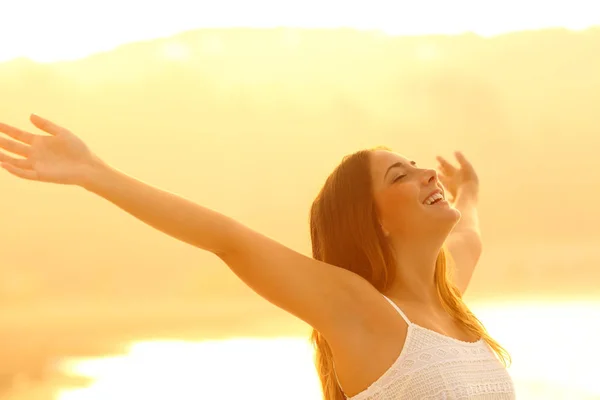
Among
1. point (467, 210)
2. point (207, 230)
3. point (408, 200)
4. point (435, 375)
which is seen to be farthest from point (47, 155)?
point (467, 210)

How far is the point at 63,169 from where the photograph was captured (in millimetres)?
1455

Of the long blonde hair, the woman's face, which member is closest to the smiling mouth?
the woman's face

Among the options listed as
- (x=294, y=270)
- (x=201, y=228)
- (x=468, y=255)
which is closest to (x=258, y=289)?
(x=294, y=270)

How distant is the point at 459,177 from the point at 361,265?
0.97m

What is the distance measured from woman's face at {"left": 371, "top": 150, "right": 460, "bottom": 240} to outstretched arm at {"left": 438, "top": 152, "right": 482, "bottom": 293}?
0.49 metres

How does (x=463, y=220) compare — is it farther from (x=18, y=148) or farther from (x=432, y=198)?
(x=18, y=148)

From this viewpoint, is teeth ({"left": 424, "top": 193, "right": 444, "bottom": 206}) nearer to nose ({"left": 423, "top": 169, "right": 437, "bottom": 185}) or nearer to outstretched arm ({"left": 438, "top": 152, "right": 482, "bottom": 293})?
nose ({"left": 423, "top": 169, "right": 437, "bottom": 185})

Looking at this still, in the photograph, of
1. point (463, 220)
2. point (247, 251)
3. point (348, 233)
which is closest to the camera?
point (247, 251)

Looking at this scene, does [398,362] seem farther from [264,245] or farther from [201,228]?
[201,228]

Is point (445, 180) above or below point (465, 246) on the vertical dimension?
above

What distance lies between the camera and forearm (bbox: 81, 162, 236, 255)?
4.79 ft

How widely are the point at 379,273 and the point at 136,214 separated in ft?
1.91

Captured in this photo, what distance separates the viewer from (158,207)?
1.47 meters

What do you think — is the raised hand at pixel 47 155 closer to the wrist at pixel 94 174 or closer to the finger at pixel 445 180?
the wrist at pixel 94 174
